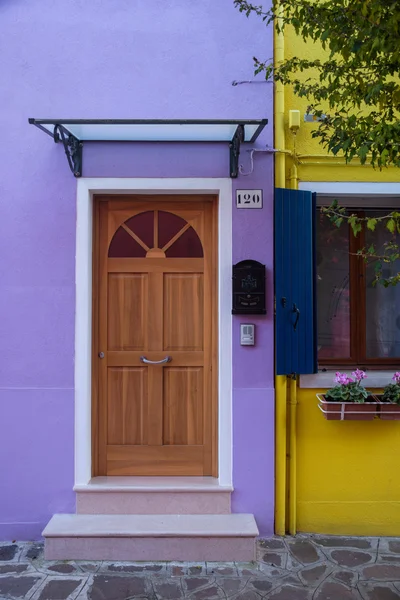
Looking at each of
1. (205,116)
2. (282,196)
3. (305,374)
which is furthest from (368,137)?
(305,374)

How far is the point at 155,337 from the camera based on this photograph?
4535 millimetres

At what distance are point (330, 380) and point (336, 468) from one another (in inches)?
27.8

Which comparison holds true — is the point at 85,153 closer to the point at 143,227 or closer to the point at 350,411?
the point at 143,227

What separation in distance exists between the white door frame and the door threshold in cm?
11

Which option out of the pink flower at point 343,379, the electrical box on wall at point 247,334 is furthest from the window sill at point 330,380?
the electrical box on wall at point 247,334

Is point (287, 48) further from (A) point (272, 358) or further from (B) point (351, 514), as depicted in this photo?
(B) point (351, 514)

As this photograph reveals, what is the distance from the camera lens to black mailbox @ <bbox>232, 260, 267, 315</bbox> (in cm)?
429

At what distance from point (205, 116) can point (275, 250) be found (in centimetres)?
122

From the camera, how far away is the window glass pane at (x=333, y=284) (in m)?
4.68

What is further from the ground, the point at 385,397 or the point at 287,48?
the point at 287,48

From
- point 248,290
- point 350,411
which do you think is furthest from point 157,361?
point 350,411

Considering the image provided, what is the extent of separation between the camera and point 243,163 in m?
4.38

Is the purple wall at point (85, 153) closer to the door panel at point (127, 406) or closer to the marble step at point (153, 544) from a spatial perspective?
the door panel at point (127, 406)

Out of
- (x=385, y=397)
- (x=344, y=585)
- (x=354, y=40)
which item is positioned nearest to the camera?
(x=354, y=40)
